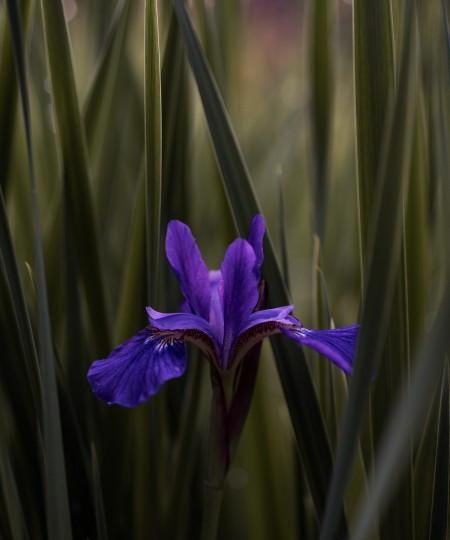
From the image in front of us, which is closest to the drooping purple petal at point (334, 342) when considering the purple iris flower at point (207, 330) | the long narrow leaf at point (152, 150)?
the purple iris flower at point (207, 330)

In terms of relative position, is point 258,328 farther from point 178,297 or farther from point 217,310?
point 178,297

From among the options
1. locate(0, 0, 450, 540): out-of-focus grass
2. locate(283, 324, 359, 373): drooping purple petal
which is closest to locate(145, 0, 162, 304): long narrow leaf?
locate(0, 0, 450, 540): out-of-focus grass

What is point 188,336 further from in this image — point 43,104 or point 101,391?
point 43,104

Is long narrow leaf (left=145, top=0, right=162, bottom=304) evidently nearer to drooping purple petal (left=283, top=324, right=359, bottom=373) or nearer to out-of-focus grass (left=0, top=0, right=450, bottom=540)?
out-of-focus grass (left=0, top=0, right=450, bottom=540)

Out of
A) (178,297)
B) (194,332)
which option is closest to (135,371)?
(194,332)

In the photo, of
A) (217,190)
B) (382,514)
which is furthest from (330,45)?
(382,514)

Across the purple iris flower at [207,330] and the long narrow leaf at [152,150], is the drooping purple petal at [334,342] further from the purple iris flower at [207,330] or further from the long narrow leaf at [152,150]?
the long narrow leaf at [152,150]
